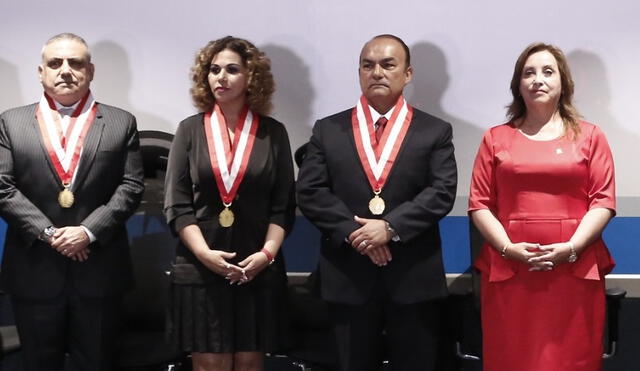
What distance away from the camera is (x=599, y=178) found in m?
3.59

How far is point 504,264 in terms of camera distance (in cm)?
364

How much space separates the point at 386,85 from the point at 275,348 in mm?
1135

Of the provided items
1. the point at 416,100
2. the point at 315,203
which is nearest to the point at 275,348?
the point at 315,203

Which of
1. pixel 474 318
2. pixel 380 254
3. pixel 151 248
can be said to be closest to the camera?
pixel 380 254

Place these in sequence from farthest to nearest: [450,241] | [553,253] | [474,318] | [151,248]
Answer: [450,241], [151,248], [474,318], [553,253]

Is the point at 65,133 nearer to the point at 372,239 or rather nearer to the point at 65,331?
the point at 65,331

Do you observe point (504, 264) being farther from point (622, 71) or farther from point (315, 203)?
point (622, 71)

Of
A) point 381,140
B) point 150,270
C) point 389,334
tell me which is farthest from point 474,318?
point 150,270

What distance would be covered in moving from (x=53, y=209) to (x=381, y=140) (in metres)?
1.33

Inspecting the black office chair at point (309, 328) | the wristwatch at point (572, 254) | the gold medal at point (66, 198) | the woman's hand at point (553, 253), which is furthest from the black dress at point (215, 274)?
the wristwatch at point (572, 254)

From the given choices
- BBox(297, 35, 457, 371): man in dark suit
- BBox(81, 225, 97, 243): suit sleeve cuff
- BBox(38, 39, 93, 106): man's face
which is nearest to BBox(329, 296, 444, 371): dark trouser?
BBox(297, 35, 457, 371): man in dark suit

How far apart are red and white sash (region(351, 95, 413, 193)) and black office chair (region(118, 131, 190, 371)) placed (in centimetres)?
103

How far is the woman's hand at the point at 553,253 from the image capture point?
11.5 feet

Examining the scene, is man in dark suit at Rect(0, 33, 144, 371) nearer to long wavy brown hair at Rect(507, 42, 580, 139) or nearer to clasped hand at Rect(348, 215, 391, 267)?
clasped hand at Rect(348, 215, 391, 267)
